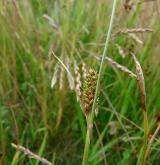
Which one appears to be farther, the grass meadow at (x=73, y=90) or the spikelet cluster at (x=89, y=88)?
the grass meadow at (x=73, y=90)

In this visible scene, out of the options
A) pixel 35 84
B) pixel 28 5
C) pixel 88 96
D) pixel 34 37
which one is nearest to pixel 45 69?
pixel 35 84

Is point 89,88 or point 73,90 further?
point 73,90

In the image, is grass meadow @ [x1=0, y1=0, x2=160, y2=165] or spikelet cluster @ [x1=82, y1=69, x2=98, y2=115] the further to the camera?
grass meadow @ [x1=0, y1=0, x2=160, y2=165]

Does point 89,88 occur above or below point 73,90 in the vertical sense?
above

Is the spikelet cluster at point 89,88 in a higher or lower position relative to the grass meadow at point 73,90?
higher

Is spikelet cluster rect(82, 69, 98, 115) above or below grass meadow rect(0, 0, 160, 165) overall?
above

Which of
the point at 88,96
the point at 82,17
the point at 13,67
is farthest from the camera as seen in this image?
the point at 82,17

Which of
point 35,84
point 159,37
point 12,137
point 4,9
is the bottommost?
point 12,137

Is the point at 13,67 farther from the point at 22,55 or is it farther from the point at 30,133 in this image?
the point at 30,133
